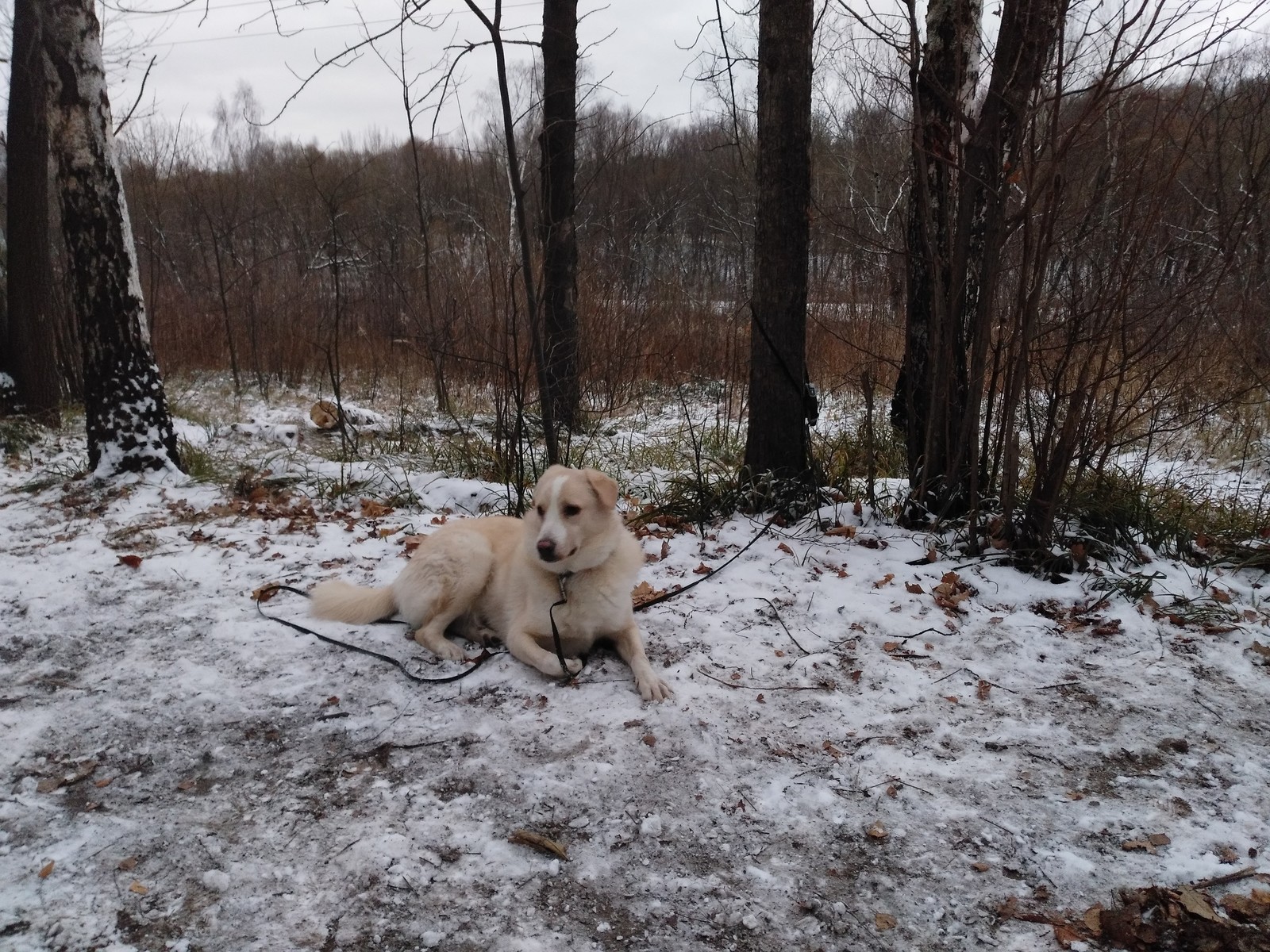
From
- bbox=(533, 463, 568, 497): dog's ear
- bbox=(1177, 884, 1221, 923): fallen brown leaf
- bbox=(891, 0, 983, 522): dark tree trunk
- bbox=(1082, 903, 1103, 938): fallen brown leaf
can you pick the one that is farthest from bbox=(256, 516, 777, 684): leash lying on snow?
bbox=(1177, 884, 1221, 923): fallen brown leaf

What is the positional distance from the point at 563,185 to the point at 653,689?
6.37m

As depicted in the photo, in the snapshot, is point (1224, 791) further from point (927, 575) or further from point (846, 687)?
point (927, 575)

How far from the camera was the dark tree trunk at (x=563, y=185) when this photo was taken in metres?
7.53

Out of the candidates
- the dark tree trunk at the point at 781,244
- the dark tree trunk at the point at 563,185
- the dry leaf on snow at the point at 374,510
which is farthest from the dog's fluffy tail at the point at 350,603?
the dark tree trunk at the point at 563,185

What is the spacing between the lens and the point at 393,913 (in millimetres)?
2127

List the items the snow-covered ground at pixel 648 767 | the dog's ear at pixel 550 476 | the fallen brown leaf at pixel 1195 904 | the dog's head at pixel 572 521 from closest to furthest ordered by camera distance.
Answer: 1. the fallen brown leaf at pixel 1195 904
2. the snow-covered ground at pixel 648 767
3. the dog's head at pixel 572 521
4. the dog's ear at pixel 550 476

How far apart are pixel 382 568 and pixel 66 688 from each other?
1738mm

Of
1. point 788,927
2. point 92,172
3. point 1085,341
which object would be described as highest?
point 92,172

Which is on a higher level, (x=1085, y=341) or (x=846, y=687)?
(x=1085, y=341)

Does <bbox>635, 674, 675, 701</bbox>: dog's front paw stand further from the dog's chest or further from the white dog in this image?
the dog's chest

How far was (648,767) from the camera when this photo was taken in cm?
280

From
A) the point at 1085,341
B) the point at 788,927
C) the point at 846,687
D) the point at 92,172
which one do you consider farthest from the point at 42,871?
the point at 92,172

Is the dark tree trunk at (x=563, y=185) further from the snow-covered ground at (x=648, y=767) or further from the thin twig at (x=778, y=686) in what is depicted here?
the thin twig at (x=778, y=686)

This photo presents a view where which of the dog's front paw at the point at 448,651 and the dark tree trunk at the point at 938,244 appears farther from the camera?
the dark tree trunk at the point at 938,244
